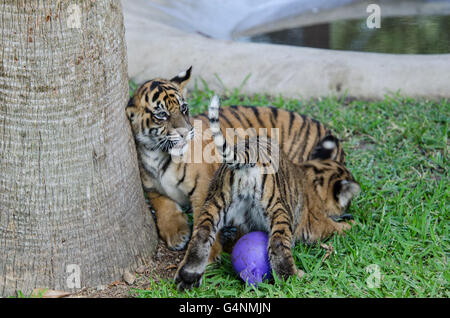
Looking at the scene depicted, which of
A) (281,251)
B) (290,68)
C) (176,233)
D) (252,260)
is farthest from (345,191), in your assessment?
A: (290,68)

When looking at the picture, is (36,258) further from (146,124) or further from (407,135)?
(407,135)

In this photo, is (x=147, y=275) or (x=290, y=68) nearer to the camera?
(x=147, y=275)

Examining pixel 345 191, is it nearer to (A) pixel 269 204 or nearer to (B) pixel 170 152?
(A) pixel 269 204

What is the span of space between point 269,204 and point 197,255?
21.3 inches

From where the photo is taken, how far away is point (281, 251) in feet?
10.8

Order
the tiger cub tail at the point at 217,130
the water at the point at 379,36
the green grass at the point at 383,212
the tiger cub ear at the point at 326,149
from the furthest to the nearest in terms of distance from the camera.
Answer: the water at the point at 379,36
the tiger cub ear at the point at 326,149
the green grass at the point at 383,212
the tiger cub tail at the point at 217,130

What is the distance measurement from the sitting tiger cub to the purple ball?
0.19ft

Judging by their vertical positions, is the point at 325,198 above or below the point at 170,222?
above

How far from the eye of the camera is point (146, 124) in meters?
3.66

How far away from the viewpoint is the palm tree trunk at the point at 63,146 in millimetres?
2865

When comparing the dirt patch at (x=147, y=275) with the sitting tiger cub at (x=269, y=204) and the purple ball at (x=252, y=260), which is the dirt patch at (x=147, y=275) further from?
the purple ball at (x=252, y=260)

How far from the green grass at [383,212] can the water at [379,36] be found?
2102 mm

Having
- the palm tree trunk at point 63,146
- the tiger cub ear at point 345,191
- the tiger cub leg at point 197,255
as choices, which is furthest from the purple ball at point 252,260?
the tiger cub ear at point 345,191
